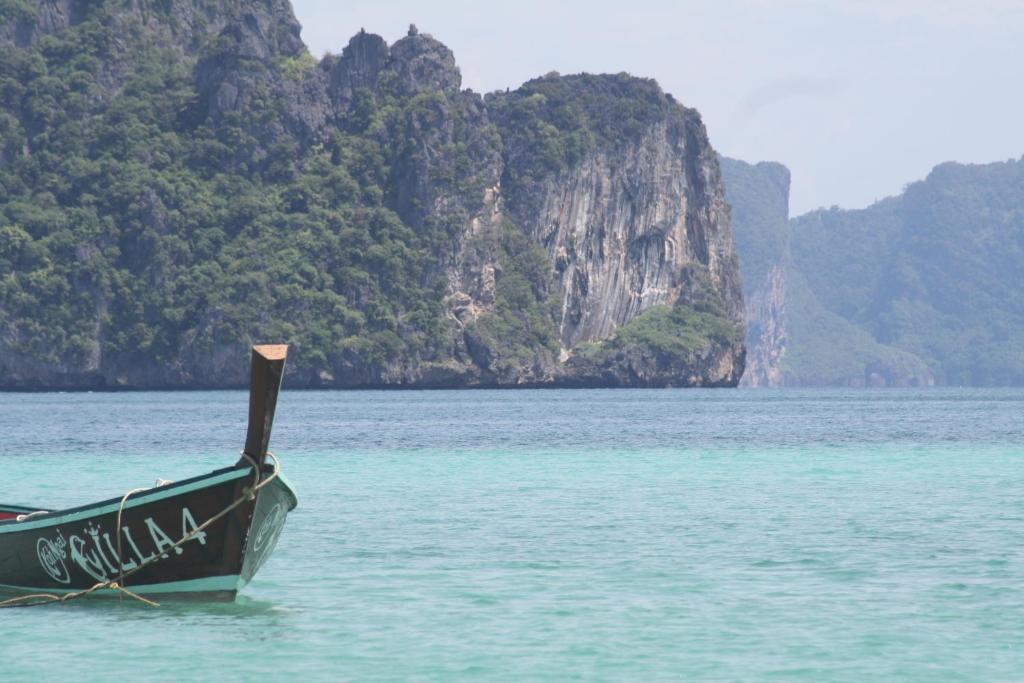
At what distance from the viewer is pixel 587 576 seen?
1828cm

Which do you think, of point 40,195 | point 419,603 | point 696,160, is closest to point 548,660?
point 419,603

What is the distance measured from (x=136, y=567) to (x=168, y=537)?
0.64 m

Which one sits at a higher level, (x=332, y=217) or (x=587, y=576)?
(x=332, y=217)

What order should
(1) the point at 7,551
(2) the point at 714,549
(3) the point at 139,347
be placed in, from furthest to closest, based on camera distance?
(3) the point at 139,347 → (2) the point at 714,549 → (1) the point at 7,551

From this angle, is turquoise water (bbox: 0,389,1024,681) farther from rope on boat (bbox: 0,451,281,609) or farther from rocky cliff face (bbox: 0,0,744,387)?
rocky cliff face (bbox: 0,0,744,387)

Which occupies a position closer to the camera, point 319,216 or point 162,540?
point 162,540

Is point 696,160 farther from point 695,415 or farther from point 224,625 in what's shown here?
point 224,625

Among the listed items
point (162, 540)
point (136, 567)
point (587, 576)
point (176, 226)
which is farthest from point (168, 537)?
point (176, 226)

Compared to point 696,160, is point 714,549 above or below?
below

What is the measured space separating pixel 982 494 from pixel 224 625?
17.5 m

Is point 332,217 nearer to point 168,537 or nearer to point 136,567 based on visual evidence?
point 136,567

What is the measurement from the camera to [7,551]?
639 inches

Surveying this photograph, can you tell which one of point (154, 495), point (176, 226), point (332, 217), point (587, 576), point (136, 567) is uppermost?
point (332, 217)

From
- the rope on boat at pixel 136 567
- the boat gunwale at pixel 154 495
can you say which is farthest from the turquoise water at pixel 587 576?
the boat gunwale at pixel 154 495
